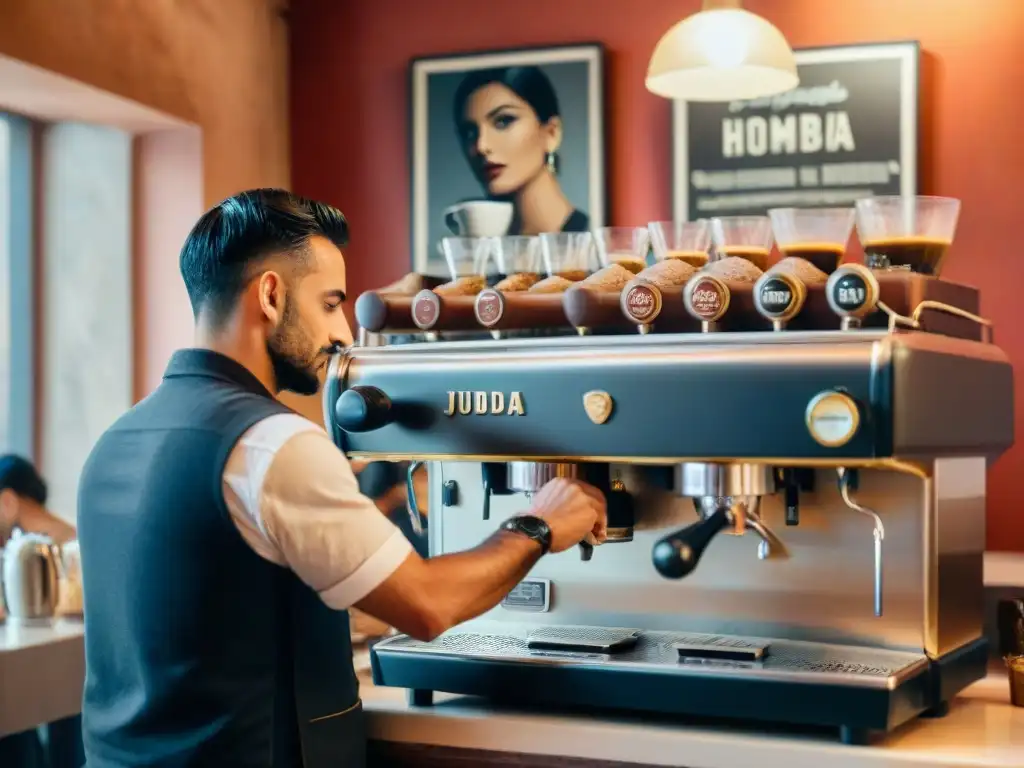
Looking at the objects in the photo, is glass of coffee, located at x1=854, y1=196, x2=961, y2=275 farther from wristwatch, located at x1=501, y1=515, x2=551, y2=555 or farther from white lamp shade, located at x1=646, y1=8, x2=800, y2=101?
white lamp shade, located at x1=646, y1=8, x2=800, y2=101

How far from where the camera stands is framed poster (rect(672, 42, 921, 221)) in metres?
2.52

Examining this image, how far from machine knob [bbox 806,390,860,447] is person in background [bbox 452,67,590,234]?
4.87 ft

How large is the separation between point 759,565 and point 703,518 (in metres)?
0.12

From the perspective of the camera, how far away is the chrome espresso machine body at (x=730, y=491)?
1.35m

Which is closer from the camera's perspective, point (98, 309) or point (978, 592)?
point (978, 592)

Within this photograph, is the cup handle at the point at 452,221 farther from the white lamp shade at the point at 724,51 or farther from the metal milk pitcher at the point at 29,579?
the metal milk pitcher at the point at 29,579

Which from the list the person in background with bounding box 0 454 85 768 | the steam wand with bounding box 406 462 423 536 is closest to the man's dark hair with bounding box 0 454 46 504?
the person in background with bounding box 0 454 85 768

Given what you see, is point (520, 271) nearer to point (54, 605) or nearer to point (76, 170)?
point (54, 605)

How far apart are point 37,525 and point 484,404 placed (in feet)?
4.65

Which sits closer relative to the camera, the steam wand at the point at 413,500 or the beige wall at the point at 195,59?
the steam wand at the point at 413,500

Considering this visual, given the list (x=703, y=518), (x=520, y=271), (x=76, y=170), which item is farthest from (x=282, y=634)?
(x=76, y=170)

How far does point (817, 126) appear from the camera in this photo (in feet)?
8.46

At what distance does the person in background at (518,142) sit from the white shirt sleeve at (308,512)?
5.12 feet

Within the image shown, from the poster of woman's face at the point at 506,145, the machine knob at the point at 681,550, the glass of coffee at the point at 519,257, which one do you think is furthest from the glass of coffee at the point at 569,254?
the poster of woman's face at the point at 506,145
